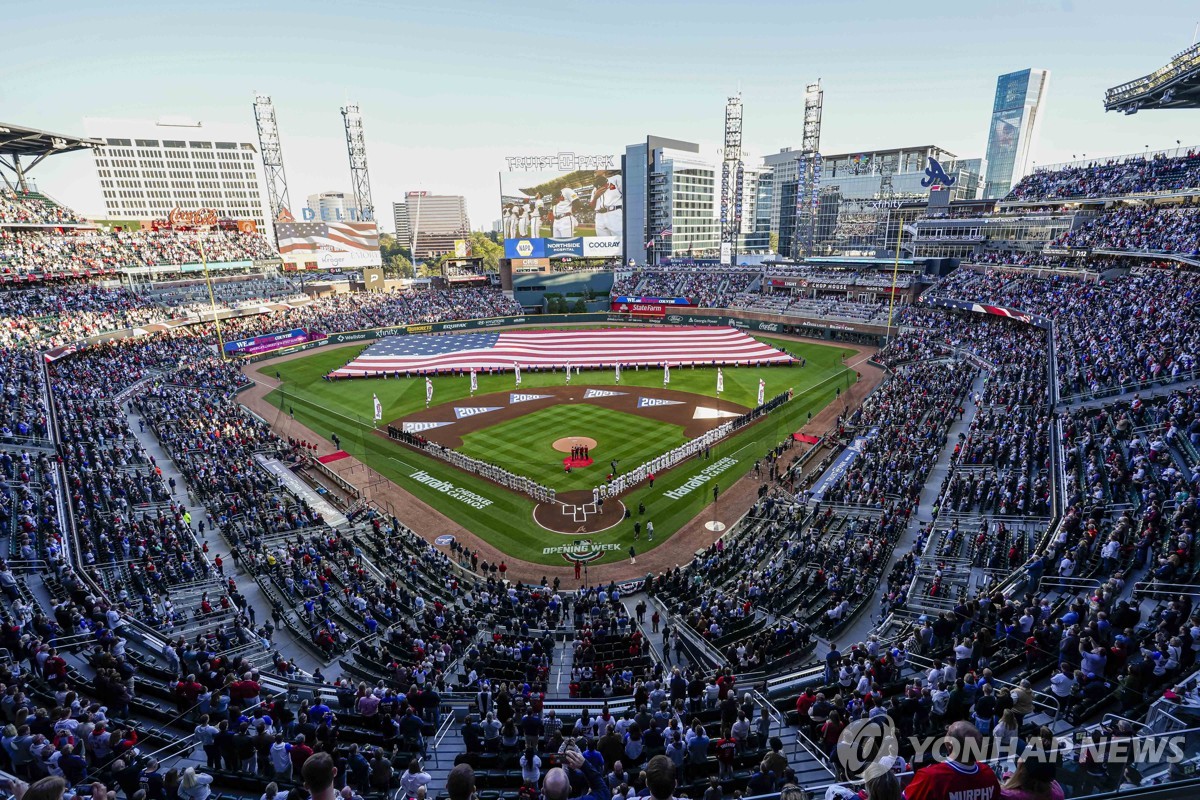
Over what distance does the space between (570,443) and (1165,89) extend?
55.1 metres

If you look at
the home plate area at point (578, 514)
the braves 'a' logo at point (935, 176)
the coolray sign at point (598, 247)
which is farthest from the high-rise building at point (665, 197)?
the home plate area at point (578, 514)

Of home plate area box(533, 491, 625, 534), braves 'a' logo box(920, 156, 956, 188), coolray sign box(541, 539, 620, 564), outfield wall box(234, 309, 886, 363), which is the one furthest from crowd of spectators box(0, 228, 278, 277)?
braves 'a' logo box(920, 156, 956, 188)

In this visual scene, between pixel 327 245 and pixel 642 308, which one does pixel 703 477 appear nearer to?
pixel 642 308

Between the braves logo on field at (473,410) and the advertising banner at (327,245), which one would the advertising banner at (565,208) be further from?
the braves logo on field at (473,410)

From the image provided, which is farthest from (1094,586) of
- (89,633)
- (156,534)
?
(156,534)

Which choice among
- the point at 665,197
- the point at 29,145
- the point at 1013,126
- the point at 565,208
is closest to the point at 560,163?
the point at 565,208

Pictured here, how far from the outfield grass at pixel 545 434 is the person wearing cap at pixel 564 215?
1567 inches

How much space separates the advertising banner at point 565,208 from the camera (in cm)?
9331

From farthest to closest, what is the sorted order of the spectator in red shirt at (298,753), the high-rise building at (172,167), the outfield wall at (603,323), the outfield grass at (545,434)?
the high-rise building at (172,167)
the outfield wall at (603,323)
the outfield grass at (545,434)
the spectator in red shirt at (298,753)

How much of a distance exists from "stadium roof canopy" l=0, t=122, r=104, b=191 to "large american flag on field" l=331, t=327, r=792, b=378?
38454 mm

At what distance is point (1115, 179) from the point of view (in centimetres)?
5844

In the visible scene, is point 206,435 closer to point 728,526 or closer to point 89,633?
point 89,633

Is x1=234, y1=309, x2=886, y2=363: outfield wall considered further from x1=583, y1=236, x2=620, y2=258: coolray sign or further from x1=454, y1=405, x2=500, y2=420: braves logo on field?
x1=454, y1=405, x2=500, y2=420: braves logo on field

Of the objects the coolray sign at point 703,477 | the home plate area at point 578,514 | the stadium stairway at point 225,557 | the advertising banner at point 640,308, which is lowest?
the home plate area at point 578,514
